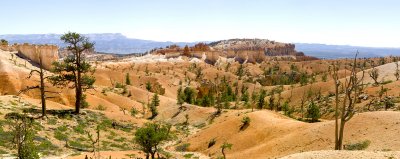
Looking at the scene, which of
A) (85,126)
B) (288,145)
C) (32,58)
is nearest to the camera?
(288,145)

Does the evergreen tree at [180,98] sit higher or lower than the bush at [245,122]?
lower

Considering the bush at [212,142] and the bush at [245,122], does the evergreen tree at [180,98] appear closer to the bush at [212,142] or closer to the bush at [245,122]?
the bush at [212,142]

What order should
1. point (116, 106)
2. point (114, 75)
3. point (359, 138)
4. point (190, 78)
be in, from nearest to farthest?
1. point (359, 138)
2. point (116, 106)
3. point (114, 75)
4. point (190, 78)

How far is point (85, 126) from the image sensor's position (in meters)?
50.6

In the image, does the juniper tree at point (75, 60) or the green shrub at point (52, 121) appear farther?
the juniper tree at point (75, 60)

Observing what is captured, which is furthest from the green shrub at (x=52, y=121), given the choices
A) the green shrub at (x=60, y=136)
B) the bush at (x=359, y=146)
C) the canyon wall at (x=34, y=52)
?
the canyon wall at (x=34, y=52)

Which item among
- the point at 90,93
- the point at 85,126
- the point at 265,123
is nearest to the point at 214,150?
the point at 265,123

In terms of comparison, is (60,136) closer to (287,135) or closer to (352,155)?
(287,135)

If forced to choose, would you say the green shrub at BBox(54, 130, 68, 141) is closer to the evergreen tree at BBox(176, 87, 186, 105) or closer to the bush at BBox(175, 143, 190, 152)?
the bush at BBox(175, 143, 190, 152)

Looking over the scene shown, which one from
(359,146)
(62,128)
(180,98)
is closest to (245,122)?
(359,146)

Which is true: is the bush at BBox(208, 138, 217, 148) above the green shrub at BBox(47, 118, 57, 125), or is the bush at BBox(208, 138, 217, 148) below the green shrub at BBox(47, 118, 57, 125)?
below

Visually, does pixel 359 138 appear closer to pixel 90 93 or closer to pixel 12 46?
pixel 90 93

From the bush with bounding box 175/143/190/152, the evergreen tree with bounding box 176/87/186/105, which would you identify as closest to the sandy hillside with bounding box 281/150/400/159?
the bush with bounding box 175/143/190/152

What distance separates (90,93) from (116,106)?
25.8 ft
